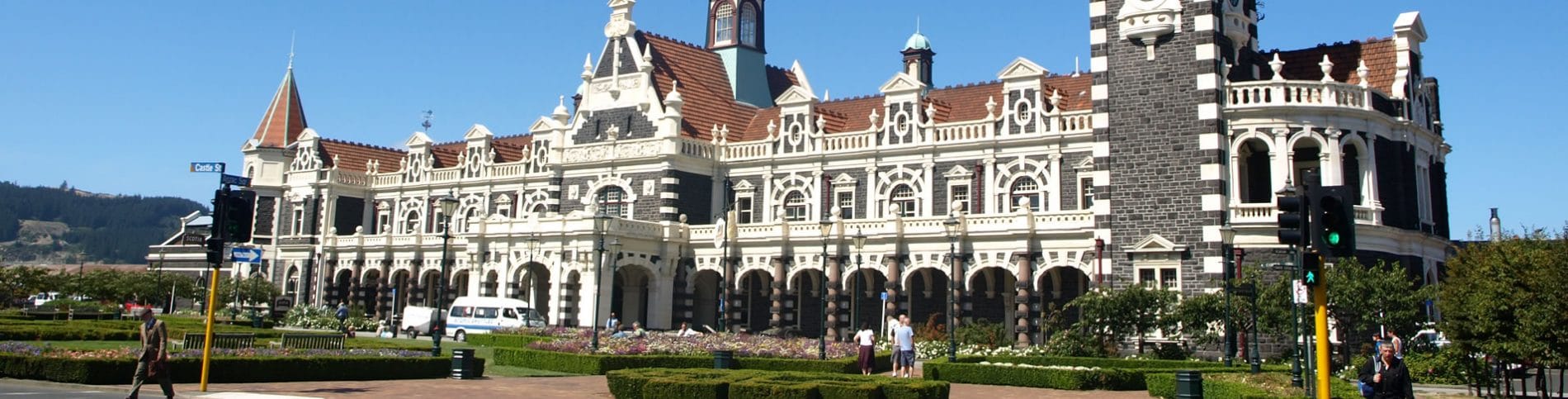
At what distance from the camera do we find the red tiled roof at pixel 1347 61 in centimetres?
4341

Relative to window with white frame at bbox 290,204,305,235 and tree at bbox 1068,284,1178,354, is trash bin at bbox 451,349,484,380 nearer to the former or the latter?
tree at bbox 1068,284,1178,354

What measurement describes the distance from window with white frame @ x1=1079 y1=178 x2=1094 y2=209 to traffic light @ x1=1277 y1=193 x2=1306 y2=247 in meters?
33.1

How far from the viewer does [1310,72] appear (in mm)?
44000

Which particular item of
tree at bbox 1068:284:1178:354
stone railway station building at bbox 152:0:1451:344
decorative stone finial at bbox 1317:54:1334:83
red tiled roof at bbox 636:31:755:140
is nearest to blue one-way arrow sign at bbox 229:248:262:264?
stone railway station building at bbox 152:0:1451:344

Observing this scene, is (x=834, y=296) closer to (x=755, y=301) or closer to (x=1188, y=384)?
(x=755, y=301)

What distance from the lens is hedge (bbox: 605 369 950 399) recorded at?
20.3 m

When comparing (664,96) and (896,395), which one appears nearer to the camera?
(896,395)

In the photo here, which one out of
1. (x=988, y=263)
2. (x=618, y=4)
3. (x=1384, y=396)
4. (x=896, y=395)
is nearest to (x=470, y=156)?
(x=618, y=4)

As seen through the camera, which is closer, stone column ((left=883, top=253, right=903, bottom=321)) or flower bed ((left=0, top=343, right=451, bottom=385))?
flower bed ((left=0, top=343, right=451, bottom=385))

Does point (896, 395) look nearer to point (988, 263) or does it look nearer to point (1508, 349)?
point (1508, 349)

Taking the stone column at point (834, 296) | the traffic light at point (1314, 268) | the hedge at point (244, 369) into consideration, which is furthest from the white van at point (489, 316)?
the traffic light at point (1314, 268)

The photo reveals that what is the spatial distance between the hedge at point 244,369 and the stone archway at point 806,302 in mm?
25168

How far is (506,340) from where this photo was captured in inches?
1730

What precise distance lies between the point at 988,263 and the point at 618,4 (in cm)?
2275
